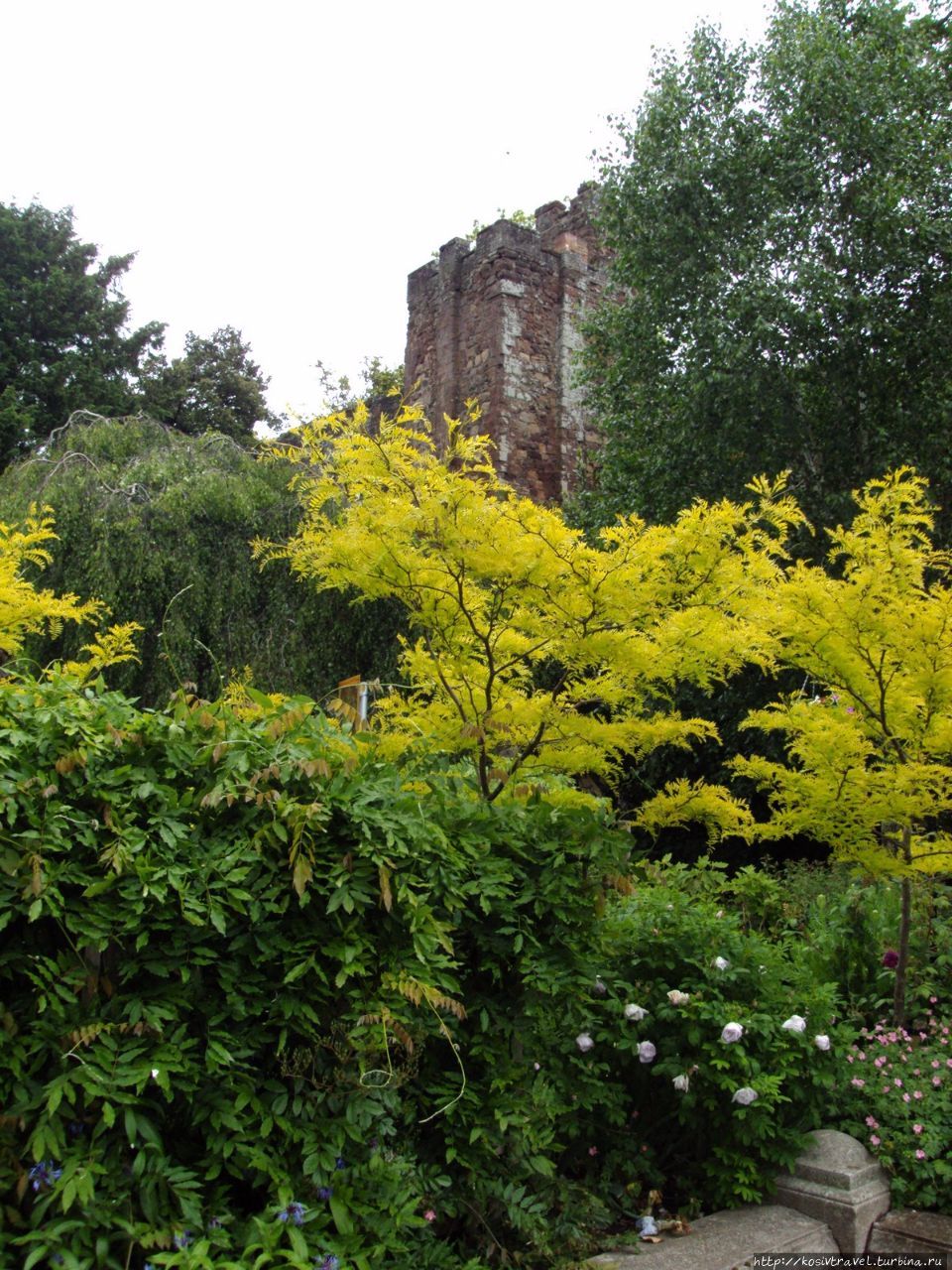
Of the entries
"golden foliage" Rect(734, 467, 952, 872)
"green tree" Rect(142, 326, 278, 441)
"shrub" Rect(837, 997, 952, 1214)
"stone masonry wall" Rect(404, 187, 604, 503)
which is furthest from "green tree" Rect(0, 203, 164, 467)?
"shrub" Rect(837, 997, 952, 1214)

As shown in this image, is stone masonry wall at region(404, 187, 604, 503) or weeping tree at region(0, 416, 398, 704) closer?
weeping tree at region(0, 416, 398, 704)

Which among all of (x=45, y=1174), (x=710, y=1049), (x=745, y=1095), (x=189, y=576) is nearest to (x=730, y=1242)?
(x=745, y=1095)

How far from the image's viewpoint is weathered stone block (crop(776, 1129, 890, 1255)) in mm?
3383

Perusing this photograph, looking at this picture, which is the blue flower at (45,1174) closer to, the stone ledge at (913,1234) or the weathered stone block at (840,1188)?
the weathered stone block at (840,1188)

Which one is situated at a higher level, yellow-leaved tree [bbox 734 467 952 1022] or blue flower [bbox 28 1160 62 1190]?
yellow-leaved tree [bbox 734 467 952 1022]

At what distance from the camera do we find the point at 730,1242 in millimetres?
3182

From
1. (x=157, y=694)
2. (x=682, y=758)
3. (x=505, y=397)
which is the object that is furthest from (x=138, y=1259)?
(x=505, y=397)

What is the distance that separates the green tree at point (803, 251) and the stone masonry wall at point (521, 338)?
321cm

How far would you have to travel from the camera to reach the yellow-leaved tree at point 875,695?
4.37 metres

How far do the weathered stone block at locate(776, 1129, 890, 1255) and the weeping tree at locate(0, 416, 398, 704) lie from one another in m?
5.83

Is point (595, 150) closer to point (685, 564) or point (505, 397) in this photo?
point (505, 397)

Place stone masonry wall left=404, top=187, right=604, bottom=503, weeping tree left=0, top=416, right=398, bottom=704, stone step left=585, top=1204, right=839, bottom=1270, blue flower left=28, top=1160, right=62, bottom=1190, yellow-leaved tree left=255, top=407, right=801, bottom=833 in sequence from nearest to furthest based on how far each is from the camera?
blue flower left=28, top=1160, right=62, bottom=1190, stone step left=585, top=1204, right=839, bottom=1270, yellow-leaved tree left=255, top=407, right=801, bottom=833, weeping tree left=0, top=416, right=398, bottom=704, stone masonry wall left=404, top=187, right=604, bottom=503

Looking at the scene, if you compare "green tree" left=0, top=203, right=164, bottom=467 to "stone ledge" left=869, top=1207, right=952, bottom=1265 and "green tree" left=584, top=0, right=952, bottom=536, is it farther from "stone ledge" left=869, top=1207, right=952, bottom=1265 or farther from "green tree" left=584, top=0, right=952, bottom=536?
"stone ledge" left=869, top=1207, right=952, bottom=1265

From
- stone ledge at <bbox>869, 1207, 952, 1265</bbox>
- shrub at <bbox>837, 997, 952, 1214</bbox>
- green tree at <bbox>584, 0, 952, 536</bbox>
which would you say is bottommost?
stone ledge at <bbox>869, 1207, 952, 1265</bbox>
